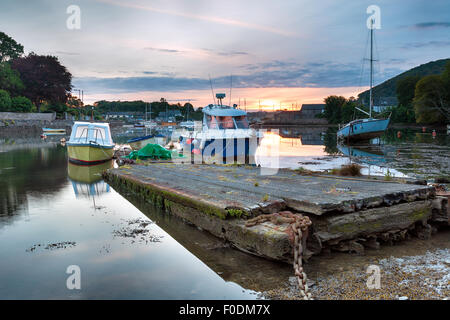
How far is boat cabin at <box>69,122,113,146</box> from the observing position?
84.5 ft

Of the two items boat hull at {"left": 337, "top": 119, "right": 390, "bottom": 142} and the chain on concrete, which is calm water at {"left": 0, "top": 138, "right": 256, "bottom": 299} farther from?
boat hull at {"left": 337, "top": 119, "right": 390, "bottom": 142}

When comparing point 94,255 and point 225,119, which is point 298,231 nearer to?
point 94,255

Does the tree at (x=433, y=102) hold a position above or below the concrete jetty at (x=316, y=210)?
above

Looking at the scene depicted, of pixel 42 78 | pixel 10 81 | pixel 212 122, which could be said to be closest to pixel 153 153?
pixel 212 122

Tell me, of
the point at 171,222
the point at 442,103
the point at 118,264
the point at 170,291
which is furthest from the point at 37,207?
the point at 442,103

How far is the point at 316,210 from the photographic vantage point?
673 cm

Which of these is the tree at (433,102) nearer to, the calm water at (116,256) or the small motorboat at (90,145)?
the small motorboat at (90,145)

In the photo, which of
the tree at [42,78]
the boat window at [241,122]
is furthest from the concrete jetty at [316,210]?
the tree at [42,78]

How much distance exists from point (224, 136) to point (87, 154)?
30.6 ft

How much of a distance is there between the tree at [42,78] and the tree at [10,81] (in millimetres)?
3115

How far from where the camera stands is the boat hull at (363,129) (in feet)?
149

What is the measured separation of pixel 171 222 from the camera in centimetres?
977

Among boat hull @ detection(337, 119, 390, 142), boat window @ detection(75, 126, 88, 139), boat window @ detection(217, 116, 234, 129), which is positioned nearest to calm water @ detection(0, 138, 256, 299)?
boat window @ detection(75, 126, 88, 139)

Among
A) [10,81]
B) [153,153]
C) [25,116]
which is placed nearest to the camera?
[153,153]
